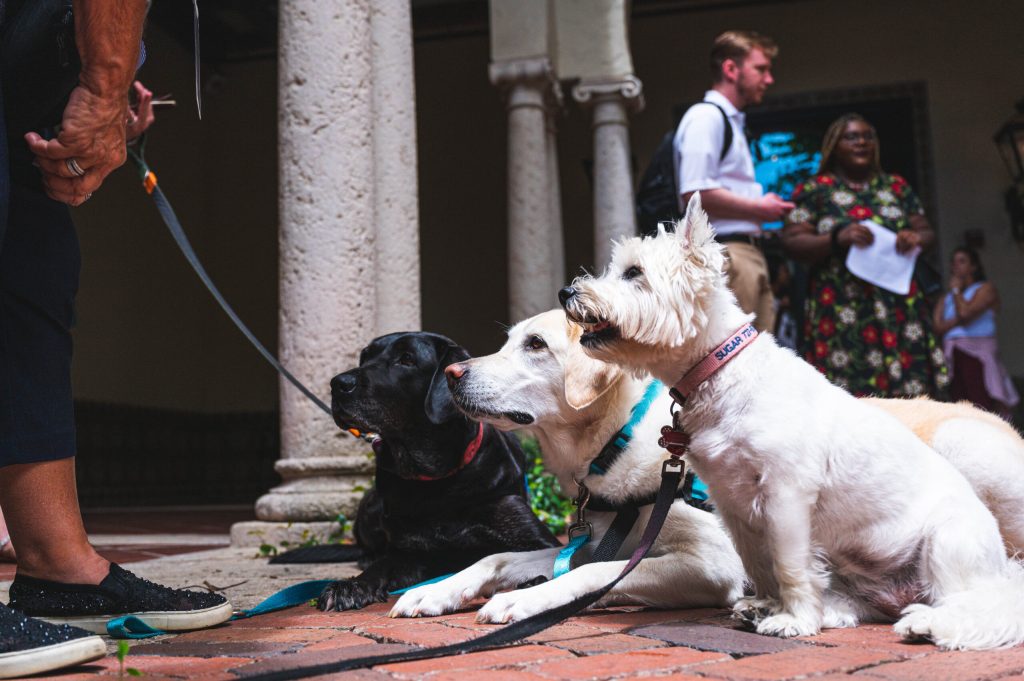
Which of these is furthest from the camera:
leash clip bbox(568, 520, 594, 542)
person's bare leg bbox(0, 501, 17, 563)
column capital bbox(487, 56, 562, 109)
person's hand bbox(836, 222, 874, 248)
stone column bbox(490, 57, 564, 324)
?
stone column bbox(490, 57, 564, 324)

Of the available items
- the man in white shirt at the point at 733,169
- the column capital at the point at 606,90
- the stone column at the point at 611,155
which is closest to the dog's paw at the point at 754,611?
the man in white shirt at the point at 733,169

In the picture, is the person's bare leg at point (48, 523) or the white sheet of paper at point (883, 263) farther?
the white sheet of paper at point (883, 263)

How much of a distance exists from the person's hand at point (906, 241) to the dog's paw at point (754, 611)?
3426 millimetres

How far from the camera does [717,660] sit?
209 cm

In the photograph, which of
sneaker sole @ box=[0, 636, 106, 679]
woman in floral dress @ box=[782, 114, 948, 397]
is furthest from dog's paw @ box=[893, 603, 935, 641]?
woman in floral dress @ box=[782, 114, 948, 397]

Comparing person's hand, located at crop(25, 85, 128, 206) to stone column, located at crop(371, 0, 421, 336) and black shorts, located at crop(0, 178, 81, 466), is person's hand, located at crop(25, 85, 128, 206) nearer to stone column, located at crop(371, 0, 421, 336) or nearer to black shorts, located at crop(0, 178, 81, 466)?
black shorts, located at crop(0, 178, 81, 466)

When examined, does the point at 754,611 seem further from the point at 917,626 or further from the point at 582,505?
the point at 582,505

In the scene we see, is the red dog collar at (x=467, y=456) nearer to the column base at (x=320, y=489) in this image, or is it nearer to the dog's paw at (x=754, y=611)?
the dog's paw at (x=754, y=611)

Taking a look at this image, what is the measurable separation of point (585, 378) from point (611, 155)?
21.6 feet

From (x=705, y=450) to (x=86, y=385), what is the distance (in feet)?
34.6

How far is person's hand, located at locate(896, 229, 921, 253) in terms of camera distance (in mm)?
5371

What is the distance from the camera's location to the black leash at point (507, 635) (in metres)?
1.81

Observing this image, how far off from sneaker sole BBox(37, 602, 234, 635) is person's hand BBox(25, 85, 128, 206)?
105 cm

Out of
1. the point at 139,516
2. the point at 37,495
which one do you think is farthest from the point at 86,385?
the point at 37,495
